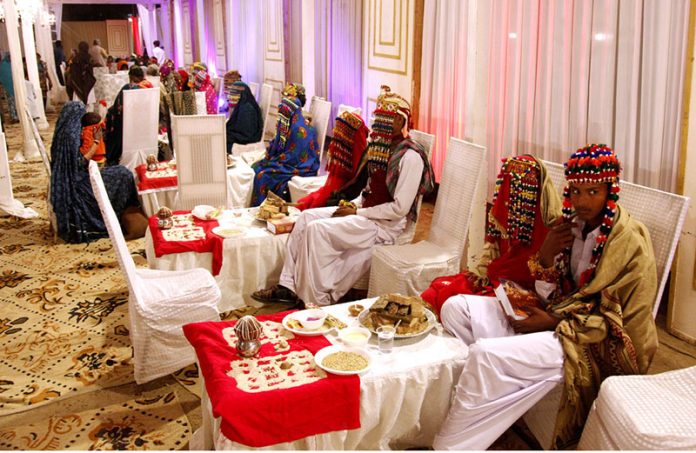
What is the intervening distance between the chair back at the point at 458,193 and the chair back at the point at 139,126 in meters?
3.44

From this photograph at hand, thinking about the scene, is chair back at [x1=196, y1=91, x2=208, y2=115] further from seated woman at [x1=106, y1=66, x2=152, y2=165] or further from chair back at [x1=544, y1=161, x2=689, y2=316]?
chair back at [x1=544, y1=161, x2=689, y2=316]

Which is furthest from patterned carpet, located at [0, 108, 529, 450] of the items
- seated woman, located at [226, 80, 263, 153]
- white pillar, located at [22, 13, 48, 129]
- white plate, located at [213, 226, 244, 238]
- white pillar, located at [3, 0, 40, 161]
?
white pillar, located at [22, 13, 48, 129]

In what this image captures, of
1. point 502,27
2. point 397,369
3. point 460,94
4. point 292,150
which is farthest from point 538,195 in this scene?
point 292,150

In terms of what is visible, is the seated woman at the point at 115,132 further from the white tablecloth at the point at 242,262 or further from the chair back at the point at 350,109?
the white tablecloth at the point at 242,262

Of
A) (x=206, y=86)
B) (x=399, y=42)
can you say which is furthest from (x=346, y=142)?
(x=206, y=86)

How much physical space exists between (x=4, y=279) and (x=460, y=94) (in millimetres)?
3800

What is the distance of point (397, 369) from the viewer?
7.74 feet

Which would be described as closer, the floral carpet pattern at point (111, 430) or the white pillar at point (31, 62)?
the floral carpet pattern at point (111, 430)

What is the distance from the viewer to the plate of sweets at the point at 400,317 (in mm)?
2561

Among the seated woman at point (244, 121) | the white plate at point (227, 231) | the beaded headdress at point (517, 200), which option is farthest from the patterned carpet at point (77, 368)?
the seated woman at point (244, 121)

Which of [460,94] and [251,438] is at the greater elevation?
[460,94]

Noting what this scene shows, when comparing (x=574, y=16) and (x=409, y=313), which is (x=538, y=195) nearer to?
(x=409, y=313)

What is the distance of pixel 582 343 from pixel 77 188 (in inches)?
171

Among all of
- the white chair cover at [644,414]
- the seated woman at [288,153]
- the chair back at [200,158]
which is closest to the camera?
the white chair cover at [644,414]
